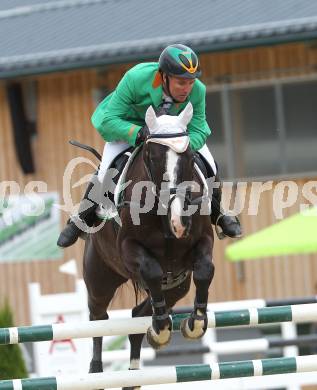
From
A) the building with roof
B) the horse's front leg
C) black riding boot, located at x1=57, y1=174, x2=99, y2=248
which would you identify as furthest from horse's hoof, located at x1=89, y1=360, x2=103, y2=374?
the building with roof

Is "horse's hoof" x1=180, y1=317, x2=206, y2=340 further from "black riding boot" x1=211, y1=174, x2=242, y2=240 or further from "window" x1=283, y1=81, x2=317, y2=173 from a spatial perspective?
"window" x1=283, y1=81, x2=317, y2=173

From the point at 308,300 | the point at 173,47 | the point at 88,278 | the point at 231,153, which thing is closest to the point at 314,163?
the point at 231,153

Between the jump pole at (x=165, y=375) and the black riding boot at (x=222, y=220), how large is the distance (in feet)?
2.73

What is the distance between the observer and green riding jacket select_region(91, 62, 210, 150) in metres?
6.79

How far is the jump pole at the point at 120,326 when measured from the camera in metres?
6.68

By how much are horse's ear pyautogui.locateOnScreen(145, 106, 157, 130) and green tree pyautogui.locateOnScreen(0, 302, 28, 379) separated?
3.56 meters

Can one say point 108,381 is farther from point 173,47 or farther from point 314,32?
point 314,32

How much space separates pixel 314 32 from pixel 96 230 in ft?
21.0

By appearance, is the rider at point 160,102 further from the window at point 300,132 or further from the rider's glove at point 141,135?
the window at point 300,132

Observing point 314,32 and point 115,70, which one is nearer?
point 314,32

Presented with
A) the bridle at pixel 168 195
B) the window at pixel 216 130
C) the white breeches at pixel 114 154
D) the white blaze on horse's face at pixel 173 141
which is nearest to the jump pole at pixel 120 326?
the bridle at pixel 168 195

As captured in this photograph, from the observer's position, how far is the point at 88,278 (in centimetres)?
812

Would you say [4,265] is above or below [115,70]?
→ below

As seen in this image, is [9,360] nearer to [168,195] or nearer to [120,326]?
[120,326]
